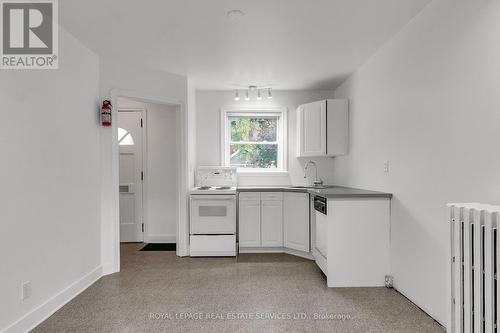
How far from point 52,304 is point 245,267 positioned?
6.46ft

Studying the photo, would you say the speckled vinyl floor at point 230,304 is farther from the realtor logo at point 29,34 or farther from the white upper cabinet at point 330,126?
the realtor logo at point 29,34

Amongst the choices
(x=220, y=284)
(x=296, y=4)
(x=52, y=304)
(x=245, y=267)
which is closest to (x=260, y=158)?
(x=245, y=267)

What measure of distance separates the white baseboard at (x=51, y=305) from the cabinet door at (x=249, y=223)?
1.86m

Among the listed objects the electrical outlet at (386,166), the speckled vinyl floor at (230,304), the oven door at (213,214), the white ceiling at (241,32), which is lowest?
the speckled vinyl floor at (230,304)

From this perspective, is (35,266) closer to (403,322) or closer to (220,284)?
(220,284)

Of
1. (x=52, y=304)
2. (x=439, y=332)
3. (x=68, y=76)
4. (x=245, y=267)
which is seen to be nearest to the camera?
(x=439, y=332)

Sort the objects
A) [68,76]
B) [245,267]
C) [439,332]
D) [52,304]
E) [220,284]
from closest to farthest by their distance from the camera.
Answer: [439,332] < [52,304] < [68,76] < [220,284] < [245,267]

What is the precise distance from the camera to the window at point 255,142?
4.91 m

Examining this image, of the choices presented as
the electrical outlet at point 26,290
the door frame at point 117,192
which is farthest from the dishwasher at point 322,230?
the electrical outlet at point 26,290

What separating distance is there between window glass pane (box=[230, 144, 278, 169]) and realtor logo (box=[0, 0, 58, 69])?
285 centimetres

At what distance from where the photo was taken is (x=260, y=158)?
495 cm

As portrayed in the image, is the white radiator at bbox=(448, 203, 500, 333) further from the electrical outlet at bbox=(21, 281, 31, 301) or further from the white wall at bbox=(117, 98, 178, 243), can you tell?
the white wall at bbox=(117, 98, 178, 243)

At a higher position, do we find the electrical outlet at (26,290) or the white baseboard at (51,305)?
the electrical outlet at (26,290)

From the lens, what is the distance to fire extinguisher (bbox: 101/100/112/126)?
10.7ft
